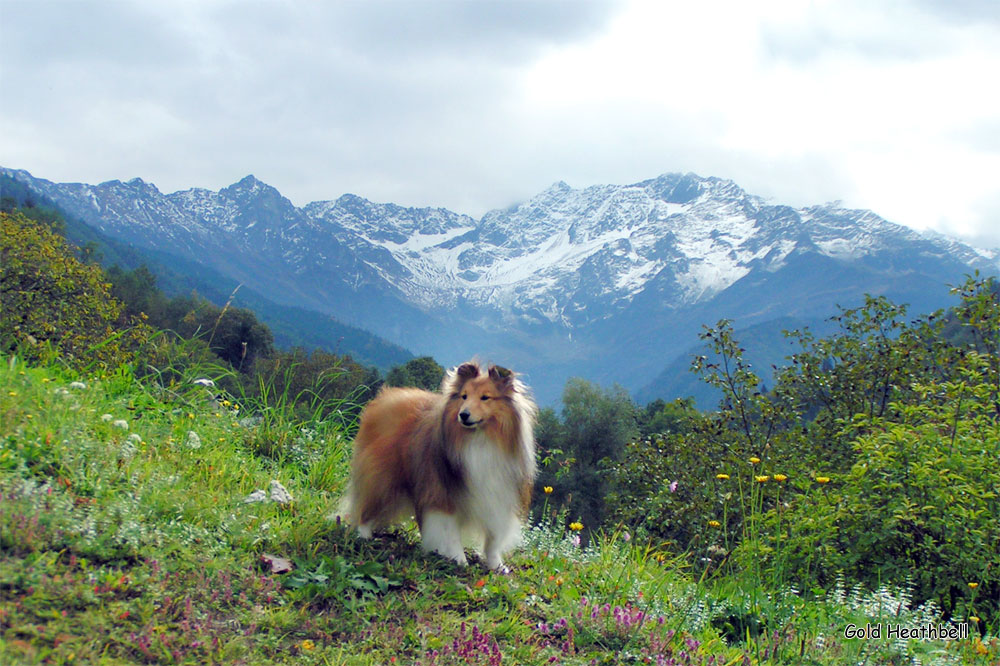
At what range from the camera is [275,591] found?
4.06 metres

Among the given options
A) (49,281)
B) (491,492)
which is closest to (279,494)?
(491,492)

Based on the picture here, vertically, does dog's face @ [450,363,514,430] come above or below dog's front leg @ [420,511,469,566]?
above

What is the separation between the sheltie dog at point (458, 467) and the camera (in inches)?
202

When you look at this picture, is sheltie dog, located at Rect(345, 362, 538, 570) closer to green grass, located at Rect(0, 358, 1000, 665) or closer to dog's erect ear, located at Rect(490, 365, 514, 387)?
dog's erect ear, located at Rect(490, 365, 514, 387)

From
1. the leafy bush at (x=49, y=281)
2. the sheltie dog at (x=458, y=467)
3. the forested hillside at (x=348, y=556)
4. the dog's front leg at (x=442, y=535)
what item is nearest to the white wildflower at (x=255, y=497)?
the forested hillside at (x=348, y=556)

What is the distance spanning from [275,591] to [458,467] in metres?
1.50

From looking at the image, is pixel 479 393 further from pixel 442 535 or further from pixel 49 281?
pixel 49 281

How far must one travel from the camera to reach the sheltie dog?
512 cm

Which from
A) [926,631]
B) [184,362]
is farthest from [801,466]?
[184,362]

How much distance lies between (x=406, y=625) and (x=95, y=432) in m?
2.76

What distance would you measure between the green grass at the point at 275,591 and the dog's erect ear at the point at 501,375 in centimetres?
128

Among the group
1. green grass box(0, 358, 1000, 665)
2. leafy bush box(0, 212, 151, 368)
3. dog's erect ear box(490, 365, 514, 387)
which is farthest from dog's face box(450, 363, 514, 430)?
leafy bush box(0, 212, 151, 368)

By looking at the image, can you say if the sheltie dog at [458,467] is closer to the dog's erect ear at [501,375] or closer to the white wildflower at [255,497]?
the dog's erect ear at [501,375]

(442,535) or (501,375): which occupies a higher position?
(501,375)
